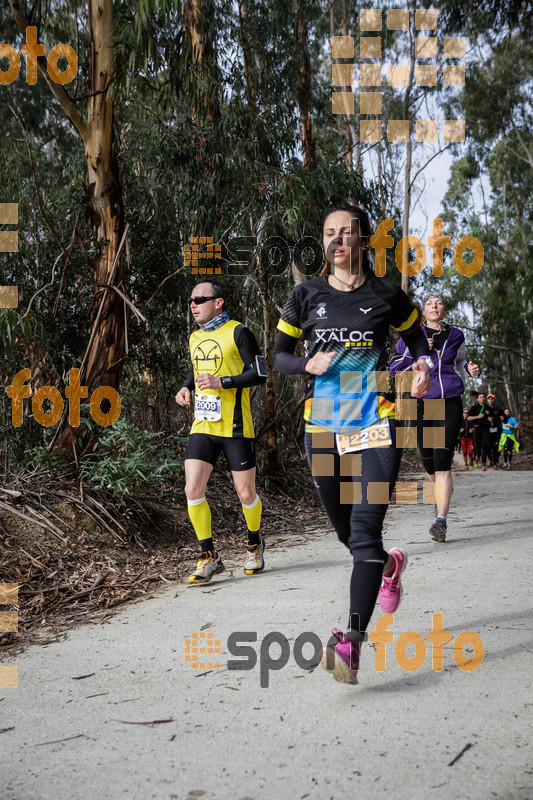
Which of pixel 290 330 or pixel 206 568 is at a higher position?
pixel 290 330

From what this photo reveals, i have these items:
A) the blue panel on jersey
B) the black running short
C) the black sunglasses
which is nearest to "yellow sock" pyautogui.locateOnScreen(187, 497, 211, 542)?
the black running short

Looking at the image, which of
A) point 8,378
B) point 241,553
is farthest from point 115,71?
point 241,553

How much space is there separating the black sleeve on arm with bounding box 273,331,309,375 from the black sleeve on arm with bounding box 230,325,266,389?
1.72 meters

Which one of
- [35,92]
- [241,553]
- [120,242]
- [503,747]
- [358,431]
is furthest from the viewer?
[35,92]

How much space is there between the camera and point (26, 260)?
8.01 metres

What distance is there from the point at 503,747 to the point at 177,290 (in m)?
7.19

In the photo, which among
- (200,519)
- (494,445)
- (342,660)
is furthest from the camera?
(494,445)

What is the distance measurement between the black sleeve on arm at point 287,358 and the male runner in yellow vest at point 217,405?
5.79 feet

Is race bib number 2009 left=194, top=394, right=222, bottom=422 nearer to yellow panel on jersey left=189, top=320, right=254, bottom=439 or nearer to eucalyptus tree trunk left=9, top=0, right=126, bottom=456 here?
yellow panel on jersey left=189, top=320, right=254, bottom=439

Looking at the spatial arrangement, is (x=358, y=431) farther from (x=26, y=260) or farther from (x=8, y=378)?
(x=26, y=260)

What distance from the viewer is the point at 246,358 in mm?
5672

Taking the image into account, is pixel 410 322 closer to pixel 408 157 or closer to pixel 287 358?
pixel 287 358

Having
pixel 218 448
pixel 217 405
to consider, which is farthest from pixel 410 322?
pixel 218 448

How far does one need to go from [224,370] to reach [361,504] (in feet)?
7.96
